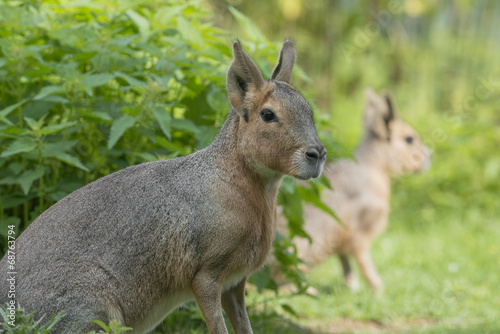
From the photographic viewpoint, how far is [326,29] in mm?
13375

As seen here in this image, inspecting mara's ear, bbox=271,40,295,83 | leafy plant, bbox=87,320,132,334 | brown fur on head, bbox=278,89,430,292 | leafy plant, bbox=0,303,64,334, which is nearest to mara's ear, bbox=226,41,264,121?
mara's ear, bbox=271,40,295,83

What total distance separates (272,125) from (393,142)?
479 cm

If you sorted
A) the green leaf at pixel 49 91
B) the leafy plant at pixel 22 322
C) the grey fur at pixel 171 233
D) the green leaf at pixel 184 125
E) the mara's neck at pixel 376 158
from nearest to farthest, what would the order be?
1. the leafy plant at pixel 22 322
2. the grey fur at pixel 171 233
3. the green leaf at pixel 49 91
4. the green leaf at pixel 184 125
5. the mara's neck at pixel 376 158

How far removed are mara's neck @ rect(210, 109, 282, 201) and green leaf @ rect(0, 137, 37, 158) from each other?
1.10 m

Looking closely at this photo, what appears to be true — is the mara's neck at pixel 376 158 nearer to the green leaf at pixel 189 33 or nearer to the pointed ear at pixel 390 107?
the pointed ear at pixel 390 107

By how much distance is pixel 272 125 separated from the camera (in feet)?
10.5

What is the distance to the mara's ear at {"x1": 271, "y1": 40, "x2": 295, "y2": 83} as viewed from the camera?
354 cm

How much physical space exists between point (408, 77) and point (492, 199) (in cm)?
509

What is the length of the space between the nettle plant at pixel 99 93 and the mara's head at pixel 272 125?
74cm

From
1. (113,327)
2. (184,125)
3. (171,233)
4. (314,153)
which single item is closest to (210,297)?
(171,233)

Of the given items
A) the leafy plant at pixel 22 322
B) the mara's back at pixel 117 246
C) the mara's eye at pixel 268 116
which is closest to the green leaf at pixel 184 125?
the mara's back at pixel 117 246

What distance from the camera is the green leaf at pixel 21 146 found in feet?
12.4

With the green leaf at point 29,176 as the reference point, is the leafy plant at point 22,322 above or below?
above

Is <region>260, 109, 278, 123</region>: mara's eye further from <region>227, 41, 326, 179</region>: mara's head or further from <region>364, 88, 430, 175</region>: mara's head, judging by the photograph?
<region>364, 88, 430, 175</region>: mara's head
